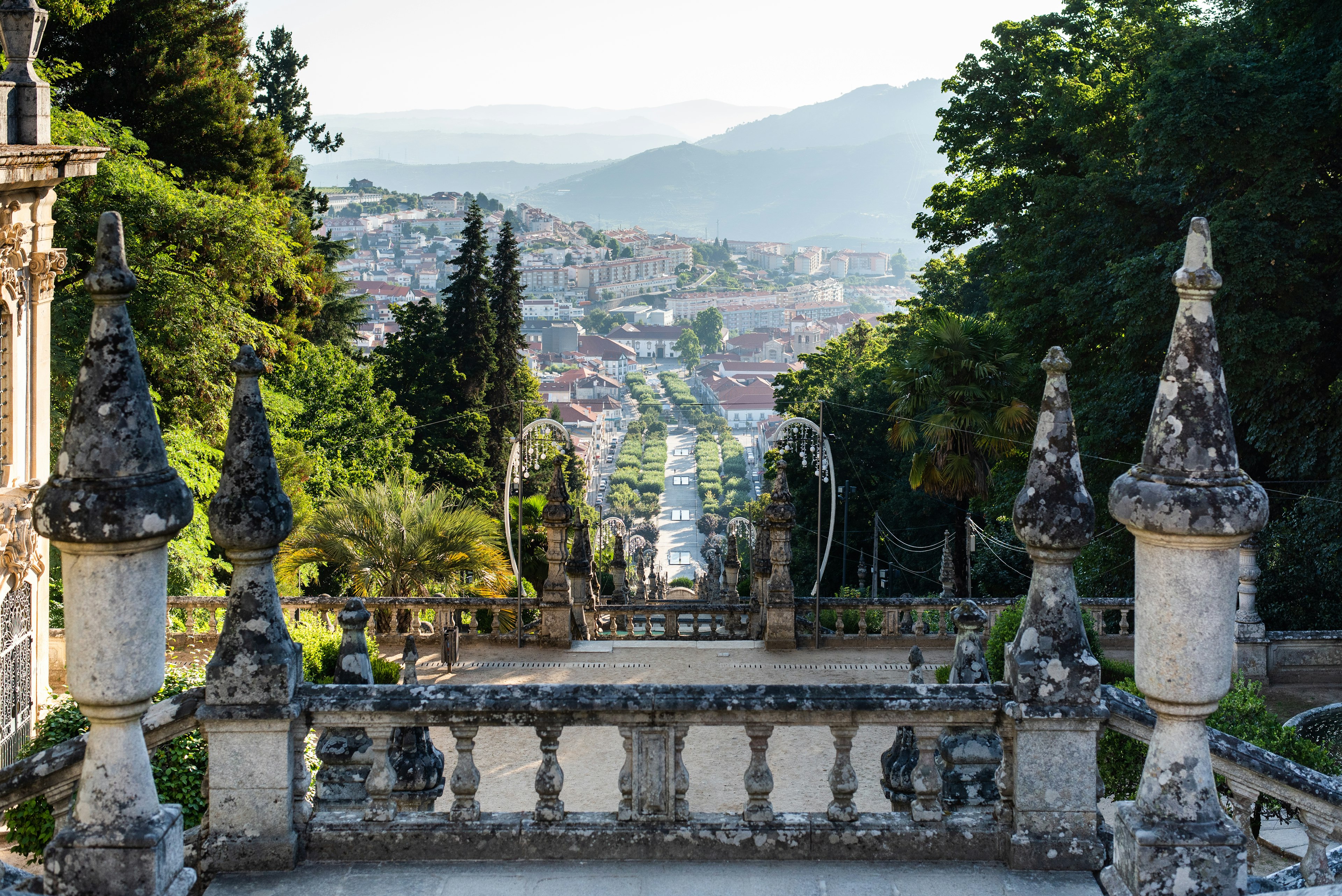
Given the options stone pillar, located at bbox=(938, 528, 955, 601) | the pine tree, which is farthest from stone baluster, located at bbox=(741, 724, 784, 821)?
the pine tree

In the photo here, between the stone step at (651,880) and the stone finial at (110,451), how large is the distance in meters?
1.66

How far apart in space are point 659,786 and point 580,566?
14596 millimetres

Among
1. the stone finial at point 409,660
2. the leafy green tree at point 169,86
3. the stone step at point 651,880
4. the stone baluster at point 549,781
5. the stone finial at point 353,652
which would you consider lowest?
the stone step at point 651,880

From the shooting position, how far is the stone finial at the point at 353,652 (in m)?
5.96

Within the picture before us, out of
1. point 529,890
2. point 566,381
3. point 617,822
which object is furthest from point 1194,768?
Result: point 566,381

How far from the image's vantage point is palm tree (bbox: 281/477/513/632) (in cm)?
1828

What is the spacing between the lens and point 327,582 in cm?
2653

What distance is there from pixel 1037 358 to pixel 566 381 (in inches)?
5113

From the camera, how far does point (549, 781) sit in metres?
5.32

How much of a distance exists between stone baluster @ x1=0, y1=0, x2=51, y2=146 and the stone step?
35.0ft

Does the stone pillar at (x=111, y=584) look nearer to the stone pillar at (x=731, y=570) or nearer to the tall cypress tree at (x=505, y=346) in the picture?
the stone pillar at (x=731, y=570)

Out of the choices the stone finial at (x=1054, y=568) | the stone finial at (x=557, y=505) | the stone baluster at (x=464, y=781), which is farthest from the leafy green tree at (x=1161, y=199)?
the stone baluster at (x=464, y=781)

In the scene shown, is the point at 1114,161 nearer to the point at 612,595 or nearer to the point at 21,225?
the point at 612,595

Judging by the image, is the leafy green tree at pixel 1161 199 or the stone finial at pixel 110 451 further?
the leafy green tree at pixel 1161 199
